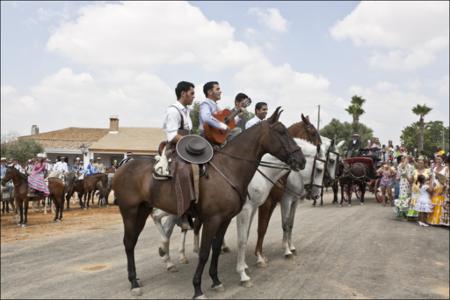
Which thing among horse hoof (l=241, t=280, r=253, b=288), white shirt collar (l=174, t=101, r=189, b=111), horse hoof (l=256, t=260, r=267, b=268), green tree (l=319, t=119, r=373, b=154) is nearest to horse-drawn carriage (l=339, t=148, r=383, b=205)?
horse hoof (l=256, t=260, r=267, b=268)

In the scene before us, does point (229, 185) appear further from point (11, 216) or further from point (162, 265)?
point (11, 216)

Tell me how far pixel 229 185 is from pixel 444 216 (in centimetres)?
907

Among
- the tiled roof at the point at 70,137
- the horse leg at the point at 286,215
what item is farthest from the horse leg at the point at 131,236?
the tiled roof at the point at 70,137

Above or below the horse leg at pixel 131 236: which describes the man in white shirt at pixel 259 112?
above

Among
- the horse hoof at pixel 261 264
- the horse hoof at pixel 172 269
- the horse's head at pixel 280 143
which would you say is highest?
the horse's head at pixel 280 143

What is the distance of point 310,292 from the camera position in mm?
6023

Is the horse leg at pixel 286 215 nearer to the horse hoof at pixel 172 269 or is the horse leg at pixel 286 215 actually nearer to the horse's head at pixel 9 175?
the horse hoof at pixel 172 269

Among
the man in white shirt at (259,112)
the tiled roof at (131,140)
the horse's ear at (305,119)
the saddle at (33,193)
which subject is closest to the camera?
the man in white shirt at (259,112)

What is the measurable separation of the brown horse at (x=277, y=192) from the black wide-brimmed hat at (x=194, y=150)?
6.94 feet

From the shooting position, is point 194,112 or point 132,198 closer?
point 132,198

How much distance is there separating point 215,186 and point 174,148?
0.89m

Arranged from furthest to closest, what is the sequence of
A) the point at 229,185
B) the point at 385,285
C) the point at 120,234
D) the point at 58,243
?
the point at 120,234 → the point at 58,243 → the point at 385,285 → the point at 229,185

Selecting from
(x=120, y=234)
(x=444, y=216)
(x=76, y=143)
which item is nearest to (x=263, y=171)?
(x=120, y=234)

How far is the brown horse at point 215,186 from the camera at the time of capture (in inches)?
218
